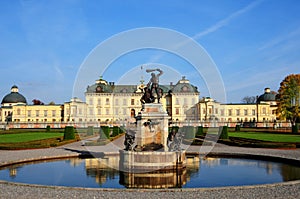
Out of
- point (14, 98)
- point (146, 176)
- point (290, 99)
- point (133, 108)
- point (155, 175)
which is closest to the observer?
→ point (146, 176)

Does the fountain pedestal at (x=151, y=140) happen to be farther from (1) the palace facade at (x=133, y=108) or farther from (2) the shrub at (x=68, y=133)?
(1) the palace facade at (x=133, y=108)

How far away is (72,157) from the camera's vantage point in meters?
16.8

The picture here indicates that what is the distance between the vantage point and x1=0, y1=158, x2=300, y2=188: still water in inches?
392

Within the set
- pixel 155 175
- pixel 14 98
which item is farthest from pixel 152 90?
pixel 14 98

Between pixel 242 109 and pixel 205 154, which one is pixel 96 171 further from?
pixel 242 109

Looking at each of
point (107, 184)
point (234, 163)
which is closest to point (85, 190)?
point (107, 184)

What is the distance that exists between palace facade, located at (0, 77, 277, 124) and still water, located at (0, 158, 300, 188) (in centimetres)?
5684

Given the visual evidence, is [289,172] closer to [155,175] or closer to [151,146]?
[155,175]

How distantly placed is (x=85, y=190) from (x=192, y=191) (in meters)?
2.61

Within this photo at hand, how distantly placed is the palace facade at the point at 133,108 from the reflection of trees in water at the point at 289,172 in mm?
58354

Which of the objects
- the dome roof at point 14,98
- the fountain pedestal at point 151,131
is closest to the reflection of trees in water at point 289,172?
the fountain pedestal at point 151,131

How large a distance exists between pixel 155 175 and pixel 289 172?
467 centimetres

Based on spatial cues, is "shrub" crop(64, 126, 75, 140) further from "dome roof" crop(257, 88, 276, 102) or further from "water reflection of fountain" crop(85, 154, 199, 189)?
"dome roof" crop(257, 88, 276, 102)

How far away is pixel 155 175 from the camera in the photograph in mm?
11094
